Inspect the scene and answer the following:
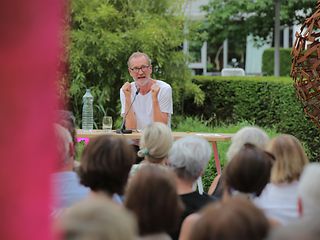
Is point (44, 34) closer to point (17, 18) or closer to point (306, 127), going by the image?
point (17, 18)

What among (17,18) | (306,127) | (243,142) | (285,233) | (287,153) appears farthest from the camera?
(306,127)

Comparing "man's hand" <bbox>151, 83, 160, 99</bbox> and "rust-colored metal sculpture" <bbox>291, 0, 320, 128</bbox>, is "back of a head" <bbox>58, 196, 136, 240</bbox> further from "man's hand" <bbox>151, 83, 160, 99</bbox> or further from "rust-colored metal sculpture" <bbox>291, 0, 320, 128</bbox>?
"rust-colored metal sculpture" <bbox>291, 0, 320, 128</bbox>

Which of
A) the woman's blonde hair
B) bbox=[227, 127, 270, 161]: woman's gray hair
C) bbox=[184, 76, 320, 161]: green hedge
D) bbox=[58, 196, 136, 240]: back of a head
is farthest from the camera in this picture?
bbox=[184, 76, 320, 161]: green hedge

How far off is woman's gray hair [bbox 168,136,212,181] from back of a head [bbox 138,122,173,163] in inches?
15.7

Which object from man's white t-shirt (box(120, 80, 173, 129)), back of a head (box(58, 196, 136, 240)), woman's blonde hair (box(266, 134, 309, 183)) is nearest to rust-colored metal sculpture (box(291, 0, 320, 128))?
man's white t-shirt (box(120, 80, 173, 129))

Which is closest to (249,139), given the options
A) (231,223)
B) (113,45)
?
(231,223)

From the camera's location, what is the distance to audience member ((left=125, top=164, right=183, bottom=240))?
2.96m

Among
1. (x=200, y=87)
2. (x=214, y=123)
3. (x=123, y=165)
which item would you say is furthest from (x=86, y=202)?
(x=200, y=87)

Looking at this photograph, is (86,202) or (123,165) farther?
(123,165)

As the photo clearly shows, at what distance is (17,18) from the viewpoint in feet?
4.94

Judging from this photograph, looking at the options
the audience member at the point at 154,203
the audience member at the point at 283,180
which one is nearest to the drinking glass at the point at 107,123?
the audience member at the point at 283,180

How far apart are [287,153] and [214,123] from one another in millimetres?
9099

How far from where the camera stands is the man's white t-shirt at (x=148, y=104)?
7051 mm

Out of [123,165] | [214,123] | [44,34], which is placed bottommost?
[214,123]
